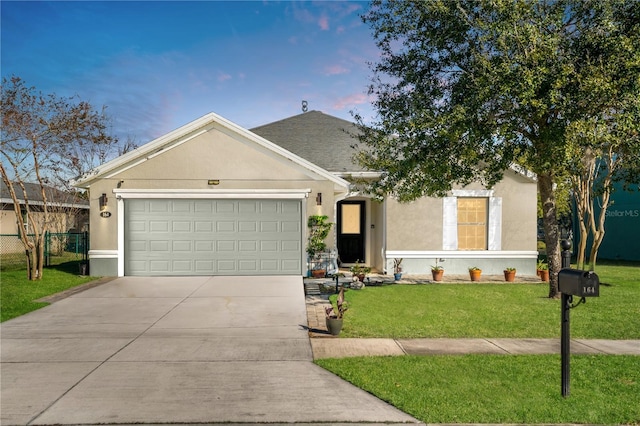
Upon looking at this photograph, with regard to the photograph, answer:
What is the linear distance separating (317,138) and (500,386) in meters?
13.5

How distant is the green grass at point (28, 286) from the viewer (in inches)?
338

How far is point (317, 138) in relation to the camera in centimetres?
1678

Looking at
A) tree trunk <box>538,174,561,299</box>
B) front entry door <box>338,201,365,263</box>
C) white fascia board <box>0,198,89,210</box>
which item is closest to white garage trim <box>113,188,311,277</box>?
front entry door <box>338,201,365,263</box>

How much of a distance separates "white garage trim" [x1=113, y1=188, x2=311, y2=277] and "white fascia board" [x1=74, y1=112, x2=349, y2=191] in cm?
75

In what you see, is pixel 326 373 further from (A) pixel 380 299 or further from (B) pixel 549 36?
(B) pixel 549 36

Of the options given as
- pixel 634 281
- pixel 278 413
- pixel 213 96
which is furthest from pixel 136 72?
pixel 634 281

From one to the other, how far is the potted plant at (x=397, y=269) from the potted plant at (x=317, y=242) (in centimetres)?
236

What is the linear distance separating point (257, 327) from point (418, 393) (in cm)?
363

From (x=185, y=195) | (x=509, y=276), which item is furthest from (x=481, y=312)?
(x=185, y=195)

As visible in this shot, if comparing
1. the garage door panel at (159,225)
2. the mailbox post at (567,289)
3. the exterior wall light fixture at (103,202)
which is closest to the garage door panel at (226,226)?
the garage door panel at (159,225)

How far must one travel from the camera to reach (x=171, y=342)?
6305 mm

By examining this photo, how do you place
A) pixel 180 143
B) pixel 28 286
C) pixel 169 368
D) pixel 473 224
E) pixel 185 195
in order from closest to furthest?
pixel 169 368
pixel 28 286
pixel 180 143
pixel 185 195
pixel 473 224

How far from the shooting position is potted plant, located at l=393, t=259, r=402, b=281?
13.1 meters

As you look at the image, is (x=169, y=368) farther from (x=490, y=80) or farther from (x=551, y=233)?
(x=551, y=233)
